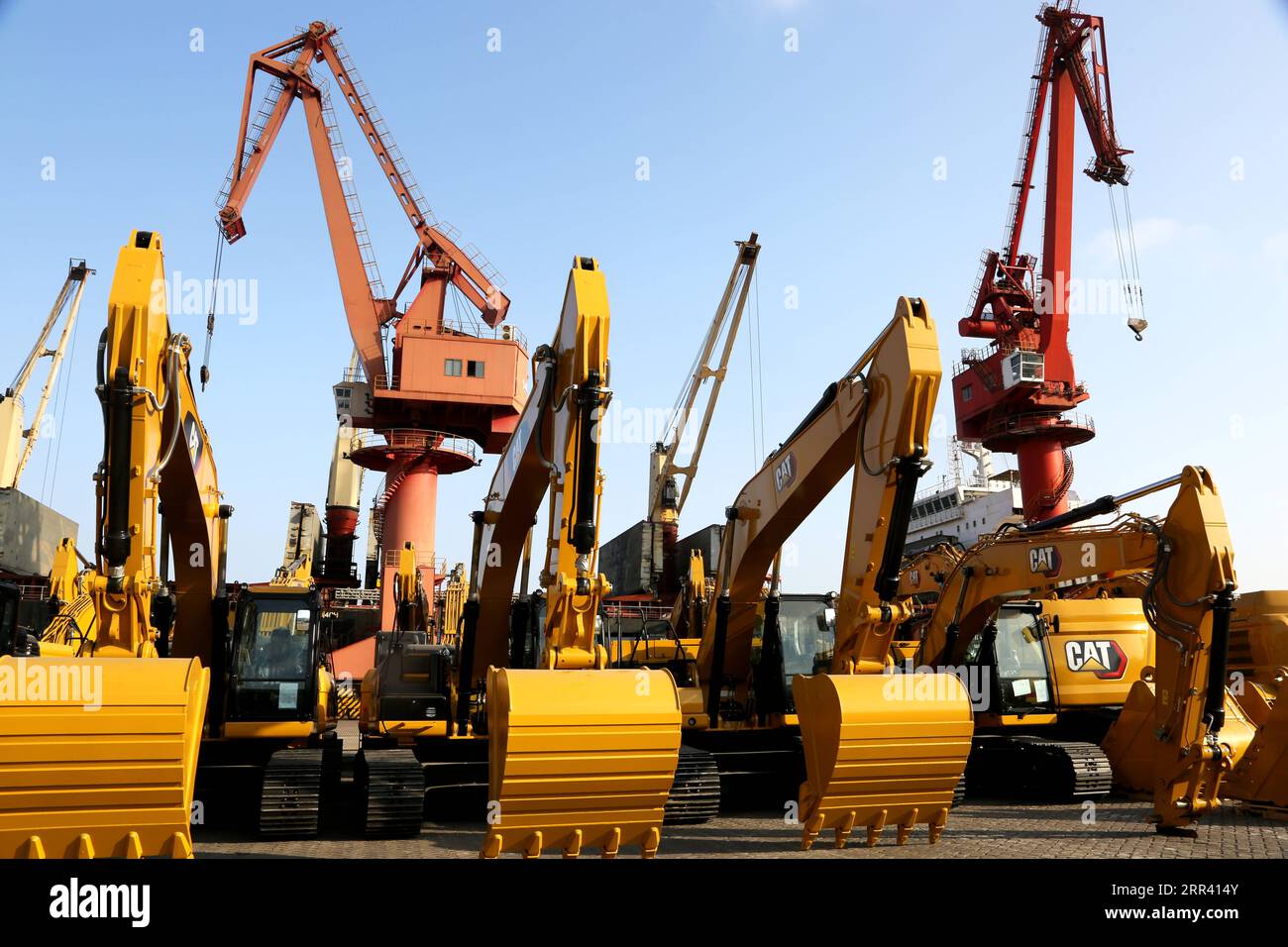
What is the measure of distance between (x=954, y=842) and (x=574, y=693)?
4.87m

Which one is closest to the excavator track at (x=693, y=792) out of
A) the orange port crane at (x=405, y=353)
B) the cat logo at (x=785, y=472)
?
the cat logo at (x=785, y=472)

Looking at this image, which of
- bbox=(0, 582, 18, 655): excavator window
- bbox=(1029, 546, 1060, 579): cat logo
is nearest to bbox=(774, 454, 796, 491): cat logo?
bbox=(1029, 546, 1060, 579): cat logo

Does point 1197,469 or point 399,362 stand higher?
point 399,362

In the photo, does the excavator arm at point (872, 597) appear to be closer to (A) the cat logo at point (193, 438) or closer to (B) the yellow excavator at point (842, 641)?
(B) the yellow excavator at point (842, 641)

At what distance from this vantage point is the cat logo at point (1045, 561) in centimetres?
1301

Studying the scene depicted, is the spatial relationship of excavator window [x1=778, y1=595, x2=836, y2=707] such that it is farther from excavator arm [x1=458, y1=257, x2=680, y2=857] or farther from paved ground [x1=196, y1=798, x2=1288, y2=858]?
excavator arm [x1=458, y1=257, x2=680, y2=857]

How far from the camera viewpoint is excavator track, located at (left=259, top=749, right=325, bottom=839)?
10.3 metres

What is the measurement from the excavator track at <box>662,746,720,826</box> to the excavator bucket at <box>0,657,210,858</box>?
223 inches

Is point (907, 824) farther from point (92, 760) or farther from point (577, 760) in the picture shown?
point (92, 760)

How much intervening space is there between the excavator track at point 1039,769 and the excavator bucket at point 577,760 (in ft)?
24.6

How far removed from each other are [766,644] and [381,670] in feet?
17.1
